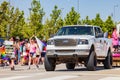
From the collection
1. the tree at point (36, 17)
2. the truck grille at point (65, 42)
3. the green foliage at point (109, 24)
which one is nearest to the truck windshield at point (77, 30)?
the truck grille at point (65, 42)

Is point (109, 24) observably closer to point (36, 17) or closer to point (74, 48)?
point (36, 17)

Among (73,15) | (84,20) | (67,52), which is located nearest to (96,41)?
(67,52)

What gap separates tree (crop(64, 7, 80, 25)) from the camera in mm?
71500

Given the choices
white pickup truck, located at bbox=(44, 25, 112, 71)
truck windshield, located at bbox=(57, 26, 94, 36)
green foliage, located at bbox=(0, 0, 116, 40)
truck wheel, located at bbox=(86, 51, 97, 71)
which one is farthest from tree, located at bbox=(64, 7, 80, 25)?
truck wheel, located at bbox=(86, 51, 97, 71)

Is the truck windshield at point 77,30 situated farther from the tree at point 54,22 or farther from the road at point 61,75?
the tree at point 54,22

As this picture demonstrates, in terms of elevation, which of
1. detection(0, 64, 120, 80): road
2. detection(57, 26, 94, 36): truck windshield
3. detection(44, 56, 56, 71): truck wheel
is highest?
detection(57, 26, 94, 36): truck windshield

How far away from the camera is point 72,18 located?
7169 cm

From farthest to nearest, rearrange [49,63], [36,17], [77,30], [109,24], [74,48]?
[109,24] → [36,17] → [77,30] → [49,63] → [74,48]

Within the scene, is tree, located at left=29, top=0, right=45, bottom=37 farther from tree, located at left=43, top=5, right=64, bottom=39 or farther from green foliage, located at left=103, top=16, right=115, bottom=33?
green foliage, located at left=103, top=16, right=115, bottom=33

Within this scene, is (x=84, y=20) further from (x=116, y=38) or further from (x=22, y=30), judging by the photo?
(x=116, y=38)

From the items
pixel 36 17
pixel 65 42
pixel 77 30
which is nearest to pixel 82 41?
pixel 65 42

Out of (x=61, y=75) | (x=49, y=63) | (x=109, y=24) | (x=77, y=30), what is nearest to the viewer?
(x=61, y=75)

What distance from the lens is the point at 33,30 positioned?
219ft

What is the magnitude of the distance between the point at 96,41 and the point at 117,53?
147 inches
